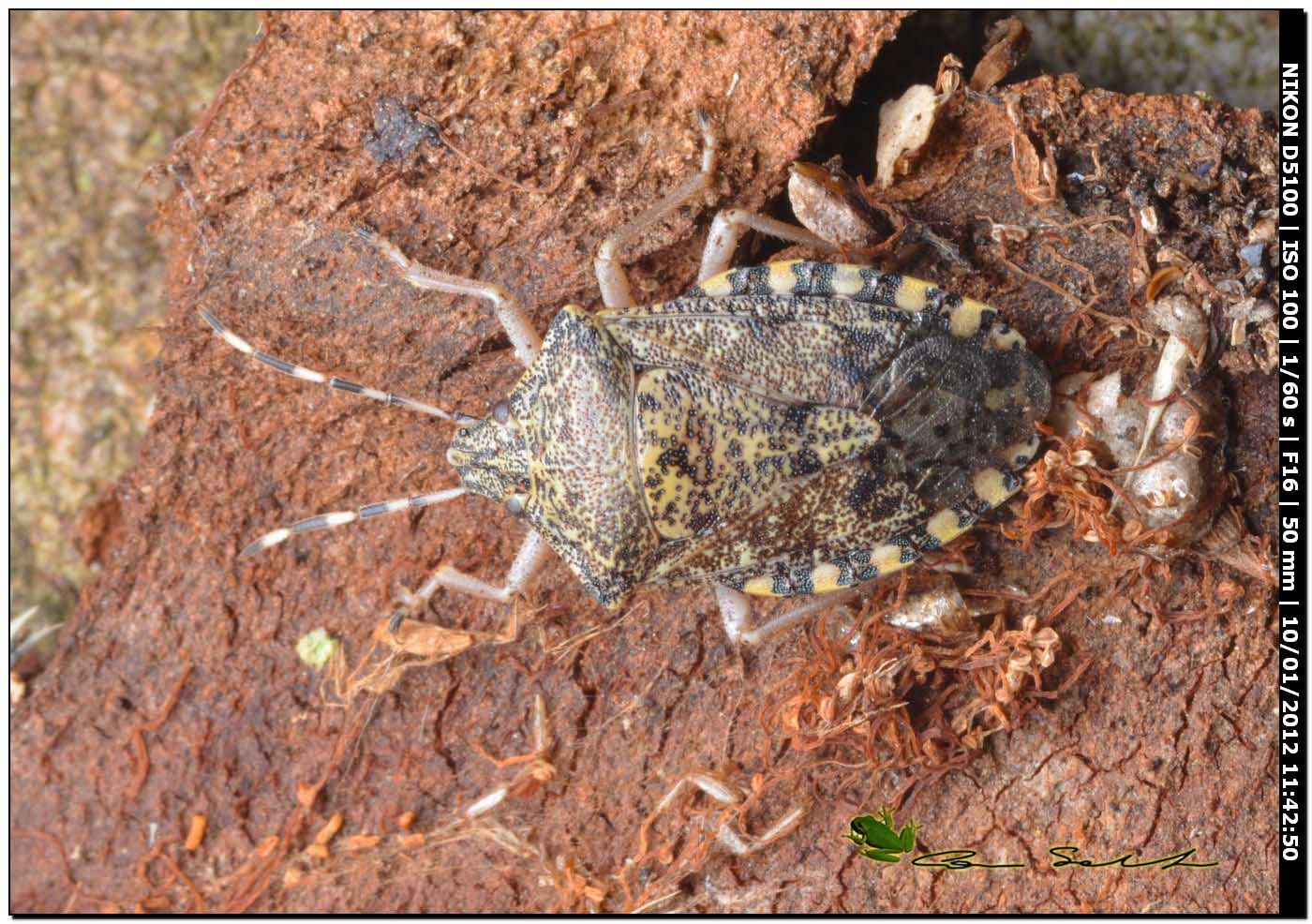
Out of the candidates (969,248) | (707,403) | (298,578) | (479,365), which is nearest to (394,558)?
(298,578)

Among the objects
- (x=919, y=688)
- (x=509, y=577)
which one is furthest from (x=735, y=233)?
(x=919, y=688)

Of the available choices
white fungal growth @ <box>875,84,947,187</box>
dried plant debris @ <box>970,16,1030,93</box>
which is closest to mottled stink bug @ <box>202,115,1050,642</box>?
white fungal growth @ <box>875,84,947,187</box>

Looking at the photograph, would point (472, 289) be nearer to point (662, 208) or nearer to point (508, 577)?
point (662, 208)

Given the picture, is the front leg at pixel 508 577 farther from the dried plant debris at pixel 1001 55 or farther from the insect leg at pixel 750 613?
the dried plant debris at pixel 1001 55

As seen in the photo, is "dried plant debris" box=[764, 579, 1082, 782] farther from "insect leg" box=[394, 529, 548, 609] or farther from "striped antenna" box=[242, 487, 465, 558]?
"striped antenna" box=[242, 487, 465, 558]

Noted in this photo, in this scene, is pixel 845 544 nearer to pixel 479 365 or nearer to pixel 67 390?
pixel 479 365
